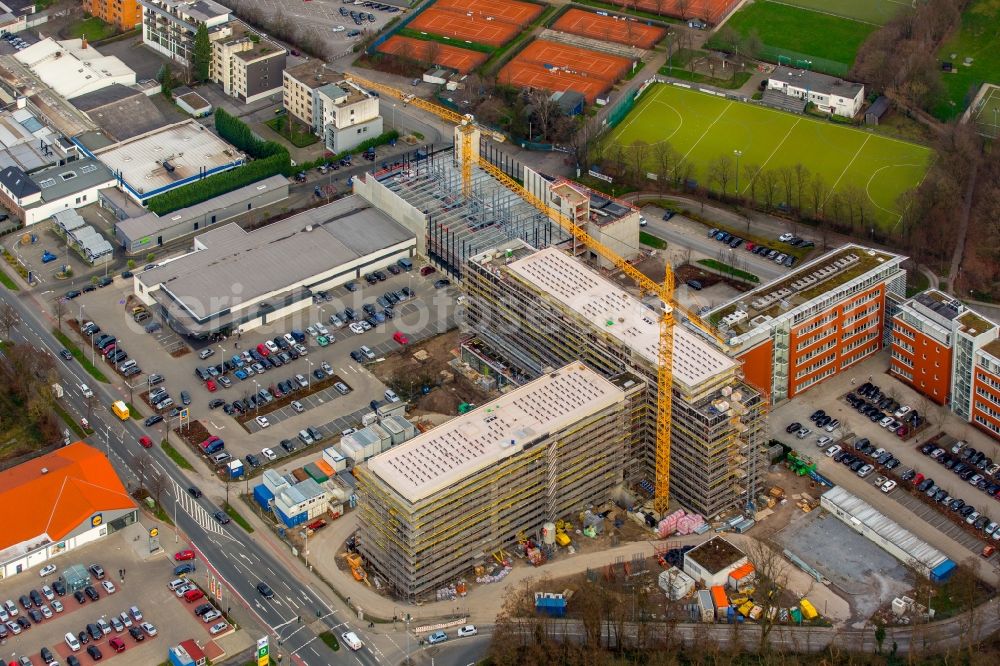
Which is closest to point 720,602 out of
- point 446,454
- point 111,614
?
point 446,454

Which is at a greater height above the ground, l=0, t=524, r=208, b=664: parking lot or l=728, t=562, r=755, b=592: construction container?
l=728, t=562, r=755, b=592: construction container

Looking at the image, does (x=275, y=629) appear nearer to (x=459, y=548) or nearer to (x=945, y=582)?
(x=459, y=548)

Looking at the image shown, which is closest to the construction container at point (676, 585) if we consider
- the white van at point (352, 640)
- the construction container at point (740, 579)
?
the construction container at point (740, 579)

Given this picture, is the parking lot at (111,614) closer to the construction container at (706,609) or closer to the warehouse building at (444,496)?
the warehouse building at (444,496)

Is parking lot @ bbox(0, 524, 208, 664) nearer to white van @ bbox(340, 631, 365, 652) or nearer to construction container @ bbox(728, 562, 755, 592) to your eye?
white van @ bbox(340, 631, 365, 652)

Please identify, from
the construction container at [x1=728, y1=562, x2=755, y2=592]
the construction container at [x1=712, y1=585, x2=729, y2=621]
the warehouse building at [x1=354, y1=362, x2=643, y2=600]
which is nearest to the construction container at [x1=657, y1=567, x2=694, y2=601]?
the construction container at [x1=712, y1=585, x2=729, y2=621]

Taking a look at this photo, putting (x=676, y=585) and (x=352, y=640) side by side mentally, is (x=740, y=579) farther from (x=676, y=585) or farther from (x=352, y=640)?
(x=352, y=640)

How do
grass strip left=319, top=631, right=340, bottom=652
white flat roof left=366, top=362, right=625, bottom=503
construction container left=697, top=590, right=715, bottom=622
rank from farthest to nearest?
construction container left=697, top=590, right=715, bottom=622, white flat roof left=366, top=362, right=625, bottom=503, grass strip left=319, top=631, right=340, bottom=652

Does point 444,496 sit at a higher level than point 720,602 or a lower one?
higher
